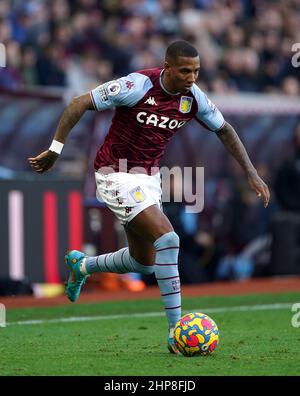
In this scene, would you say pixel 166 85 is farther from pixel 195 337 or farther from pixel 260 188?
pixel 195 337

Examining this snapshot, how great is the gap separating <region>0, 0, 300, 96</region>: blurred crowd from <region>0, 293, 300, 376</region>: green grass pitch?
386 cm

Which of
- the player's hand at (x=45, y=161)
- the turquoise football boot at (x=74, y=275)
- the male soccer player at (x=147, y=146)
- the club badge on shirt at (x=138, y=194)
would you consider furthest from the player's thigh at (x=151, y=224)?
Result: the turquoise football boot at (x=74, y=275)

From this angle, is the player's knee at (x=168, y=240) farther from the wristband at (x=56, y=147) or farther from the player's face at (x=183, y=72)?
the player's face at (x=183, y=72)

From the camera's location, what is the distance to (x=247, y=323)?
1071 cm

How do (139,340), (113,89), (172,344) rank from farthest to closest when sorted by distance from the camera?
1. (139,340)
2. (113,89)
3. (172,344)

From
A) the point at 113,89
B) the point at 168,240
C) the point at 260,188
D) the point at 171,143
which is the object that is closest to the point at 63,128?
the point at 113,89

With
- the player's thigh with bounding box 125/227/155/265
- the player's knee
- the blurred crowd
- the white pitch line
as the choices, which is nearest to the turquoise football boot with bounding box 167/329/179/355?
the player's knee

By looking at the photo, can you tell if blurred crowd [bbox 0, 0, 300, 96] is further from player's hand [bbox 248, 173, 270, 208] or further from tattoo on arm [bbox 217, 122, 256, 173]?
player's hand [bbox 248, 173, 270, 208]

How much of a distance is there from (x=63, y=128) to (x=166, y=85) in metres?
0.87

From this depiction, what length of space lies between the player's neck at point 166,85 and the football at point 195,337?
1.74 m

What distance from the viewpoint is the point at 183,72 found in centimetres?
835

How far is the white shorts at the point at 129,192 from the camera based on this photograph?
851 cm

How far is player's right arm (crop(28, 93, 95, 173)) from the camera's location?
27.1 ft
